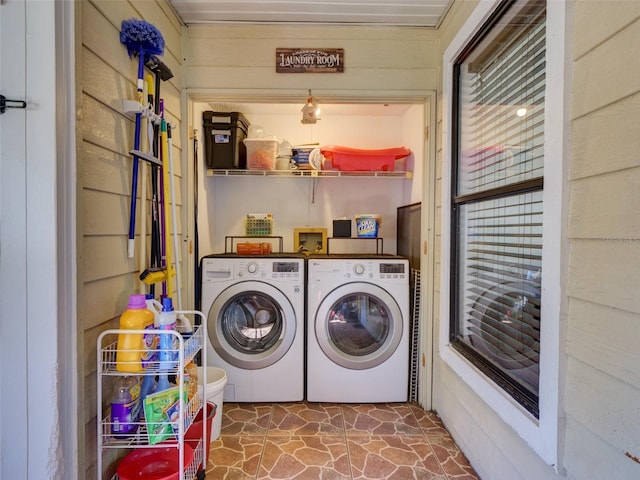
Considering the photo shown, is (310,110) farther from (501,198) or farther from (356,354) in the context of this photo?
(356,354)

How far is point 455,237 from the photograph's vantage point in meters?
1.78

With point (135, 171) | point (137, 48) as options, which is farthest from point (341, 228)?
point (137, 48)

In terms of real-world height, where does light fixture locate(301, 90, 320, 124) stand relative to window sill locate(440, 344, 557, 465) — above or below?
above

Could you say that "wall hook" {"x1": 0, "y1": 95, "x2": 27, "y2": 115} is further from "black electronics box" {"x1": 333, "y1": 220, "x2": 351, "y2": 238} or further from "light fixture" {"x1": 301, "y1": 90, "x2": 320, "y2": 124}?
"black electronics box" {"x1": 333, "y1": 220, "x2": 351, "y2": 238}

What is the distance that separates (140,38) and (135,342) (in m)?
1.16

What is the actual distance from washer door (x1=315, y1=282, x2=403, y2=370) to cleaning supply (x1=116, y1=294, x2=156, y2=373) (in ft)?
3.72

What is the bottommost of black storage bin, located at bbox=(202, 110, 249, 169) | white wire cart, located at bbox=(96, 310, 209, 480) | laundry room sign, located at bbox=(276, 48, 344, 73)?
white wire cart, located at bbox=(96, 310, 209, 480)

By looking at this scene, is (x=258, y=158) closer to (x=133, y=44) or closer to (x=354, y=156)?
A: (x=354, y=156)

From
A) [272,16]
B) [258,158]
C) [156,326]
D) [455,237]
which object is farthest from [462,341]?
[272,16]

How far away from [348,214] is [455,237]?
4.28 ft

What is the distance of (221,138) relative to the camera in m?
2.52

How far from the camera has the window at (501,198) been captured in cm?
117

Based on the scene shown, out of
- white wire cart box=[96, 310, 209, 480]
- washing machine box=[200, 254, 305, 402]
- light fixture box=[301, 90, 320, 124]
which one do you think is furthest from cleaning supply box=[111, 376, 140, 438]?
light fixture box=[301, 90, 320, 124]

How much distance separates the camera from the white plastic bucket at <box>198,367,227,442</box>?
5.50 ft
